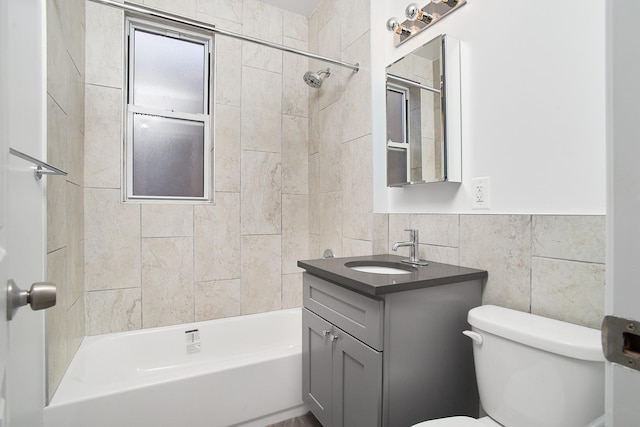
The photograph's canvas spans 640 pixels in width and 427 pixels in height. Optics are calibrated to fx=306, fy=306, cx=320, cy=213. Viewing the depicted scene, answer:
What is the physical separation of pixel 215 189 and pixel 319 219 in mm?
803

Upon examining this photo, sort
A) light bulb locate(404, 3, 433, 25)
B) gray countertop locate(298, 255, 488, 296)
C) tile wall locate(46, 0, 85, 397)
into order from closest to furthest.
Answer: gray countertop locate(298, 255, 488, 296)
tile wall locate(46, 0, 85, 397)
light bulb locate(404, 3, 433, 25)

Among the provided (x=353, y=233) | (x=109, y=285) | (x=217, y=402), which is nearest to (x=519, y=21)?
(x=353, y=233)

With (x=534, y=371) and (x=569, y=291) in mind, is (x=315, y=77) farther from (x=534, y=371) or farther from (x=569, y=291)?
(x=534, y=371)

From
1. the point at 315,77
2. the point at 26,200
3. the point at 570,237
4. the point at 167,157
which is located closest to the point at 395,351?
the point at 570,237

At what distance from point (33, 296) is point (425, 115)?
5.11 ft

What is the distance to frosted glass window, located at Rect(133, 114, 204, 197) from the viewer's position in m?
2.09

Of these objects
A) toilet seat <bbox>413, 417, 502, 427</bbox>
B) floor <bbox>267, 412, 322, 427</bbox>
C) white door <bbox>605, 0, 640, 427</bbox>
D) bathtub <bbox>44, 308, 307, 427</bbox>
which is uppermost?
white door <bbox>605, 0, 640, 427</bbox>

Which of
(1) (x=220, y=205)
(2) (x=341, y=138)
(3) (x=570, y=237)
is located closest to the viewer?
(3) (x=570, y=237)

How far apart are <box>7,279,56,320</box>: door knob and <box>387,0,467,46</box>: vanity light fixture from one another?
5.57 feet

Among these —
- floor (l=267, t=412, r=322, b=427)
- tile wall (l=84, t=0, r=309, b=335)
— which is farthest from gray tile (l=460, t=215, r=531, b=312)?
tile wall (l=84, t=0, r=309, b=335)

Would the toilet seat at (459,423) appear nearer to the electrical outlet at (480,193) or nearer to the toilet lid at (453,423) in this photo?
the toilet lid at (453,423)

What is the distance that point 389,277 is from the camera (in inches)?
45.1

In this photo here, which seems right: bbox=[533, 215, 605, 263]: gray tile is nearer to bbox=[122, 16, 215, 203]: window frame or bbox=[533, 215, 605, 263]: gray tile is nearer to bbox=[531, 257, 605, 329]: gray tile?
bbox=[531, 257, 605, 329]: gray tile

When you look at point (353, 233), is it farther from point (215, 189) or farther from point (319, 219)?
point (215, 189)
